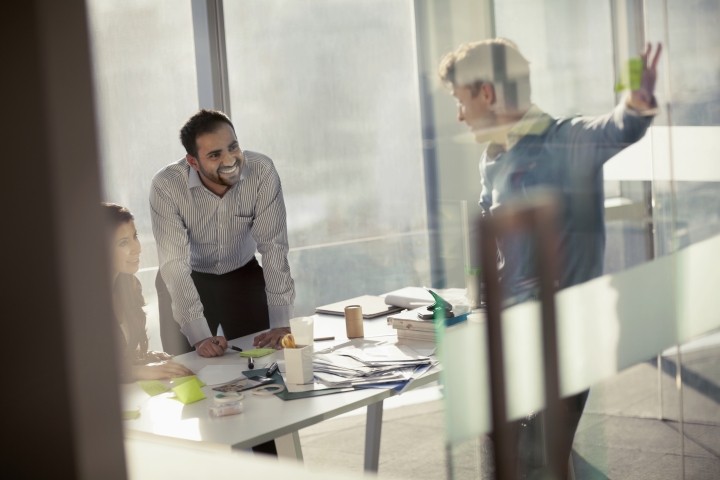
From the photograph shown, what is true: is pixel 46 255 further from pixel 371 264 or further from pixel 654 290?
pixel 371 264

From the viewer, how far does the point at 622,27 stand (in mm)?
2553

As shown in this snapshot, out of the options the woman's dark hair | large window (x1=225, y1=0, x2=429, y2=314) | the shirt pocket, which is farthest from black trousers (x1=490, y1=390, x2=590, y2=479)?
large window (x1=225, y1=0, x2=429, y2=314)

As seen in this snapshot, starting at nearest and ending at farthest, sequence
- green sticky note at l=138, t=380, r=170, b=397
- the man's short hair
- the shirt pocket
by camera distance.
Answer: green sticky note at l=138, t=380, r=170, b=397 → the man's short hair → the shirt pocket

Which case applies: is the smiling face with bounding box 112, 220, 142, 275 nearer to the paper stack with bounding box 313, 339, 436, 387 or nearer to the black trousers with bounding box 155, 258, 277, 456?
the black trousers with bounding box 155, 258, 277, 456

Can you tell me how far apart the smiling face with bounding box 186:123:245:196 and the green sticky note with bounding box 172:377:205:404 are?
1.02 m

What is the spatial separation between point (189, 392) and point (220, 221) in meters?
1.05

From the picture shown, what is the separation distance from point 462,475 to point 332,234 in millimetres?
1950

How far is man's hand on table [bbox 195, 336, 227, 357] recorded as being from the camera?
249 cm

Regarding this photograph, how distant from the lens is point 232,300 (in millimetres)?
3178

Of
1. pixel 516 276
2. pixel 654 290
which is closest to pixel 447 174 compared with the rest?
pixel 654 290

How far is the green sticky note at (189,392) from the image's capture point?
80.9 inches

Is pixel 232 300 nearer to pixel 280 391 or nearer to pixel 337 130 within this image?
pixel 280 391

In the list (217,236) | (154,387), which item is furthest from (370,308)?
(154,387)

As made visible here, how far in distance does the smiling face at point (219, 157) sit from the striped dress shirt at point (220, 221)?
1.3 inches
